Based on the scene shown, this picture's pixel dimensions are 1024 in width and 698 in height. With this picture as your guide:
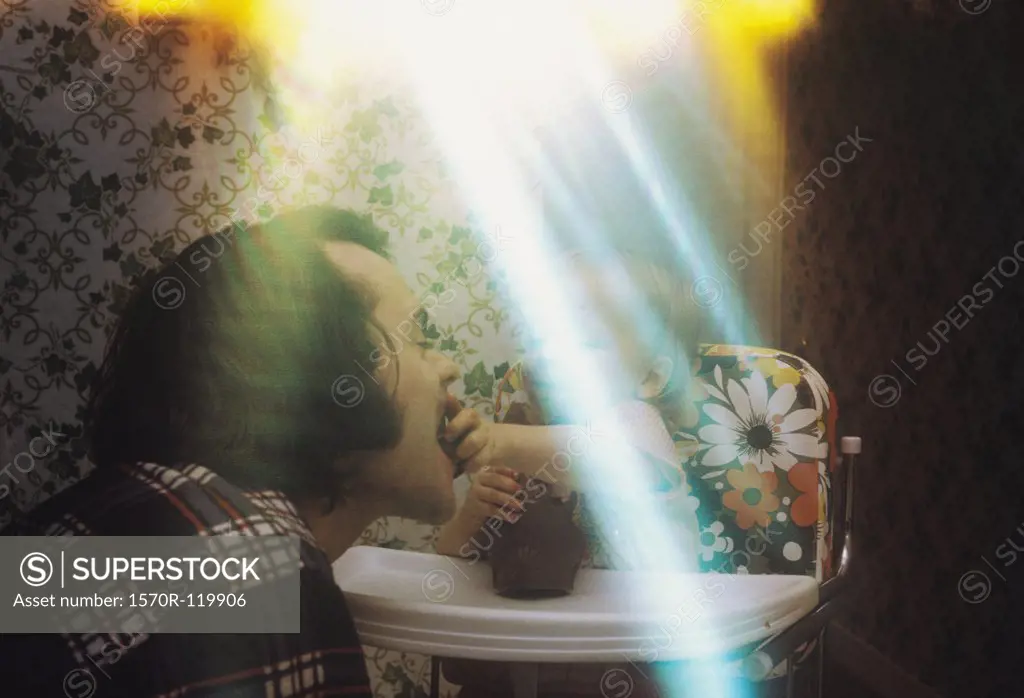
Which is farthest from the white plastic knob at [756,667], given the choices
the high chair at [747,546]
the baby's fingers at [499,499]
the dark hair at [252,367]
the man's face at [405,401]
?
the dark hair at [252,367]

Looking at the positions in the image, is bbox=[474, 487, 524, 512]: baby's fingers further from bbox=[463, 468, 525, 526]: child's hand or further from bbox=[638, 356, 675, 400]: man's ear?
bbox=[638, 356, 675, 400]: man's ear

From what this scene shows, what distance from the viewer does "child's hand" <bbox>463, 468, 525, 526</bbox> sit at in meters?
1.36

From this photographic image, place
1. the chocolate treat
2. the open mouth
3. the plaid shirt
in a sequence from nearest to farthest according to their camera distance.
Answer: the plaid shirt → the chocolate treat → the open mouth

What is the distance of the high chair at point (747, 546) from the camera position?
1.29m

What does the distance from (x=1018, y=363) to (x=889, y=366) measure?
0.25 meters

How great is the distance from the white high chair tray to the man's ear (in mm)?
305

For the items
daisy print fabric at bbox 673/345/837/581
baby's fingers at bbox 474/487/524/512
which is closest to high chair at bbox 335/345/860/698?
daisy print fabric at bbox 673/345/837/581

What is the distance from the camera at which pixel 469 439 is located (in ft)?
4.62

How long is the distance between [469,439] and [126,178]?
693mm

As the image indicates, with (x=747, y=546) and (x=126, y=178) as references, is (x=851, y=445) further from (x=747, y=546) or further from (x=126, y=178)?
(x=126, y=178)

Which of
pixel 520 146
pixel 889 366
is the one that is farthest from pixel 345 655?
pixel 889 366

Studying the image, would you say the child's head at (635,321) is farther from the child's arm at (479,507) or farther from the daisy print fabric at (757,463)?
the child's arm at (479,507)

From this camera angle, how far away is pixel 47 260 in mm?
1337

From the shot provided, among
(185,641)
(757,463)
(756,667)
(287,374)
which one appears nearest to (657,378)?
(757,463)
